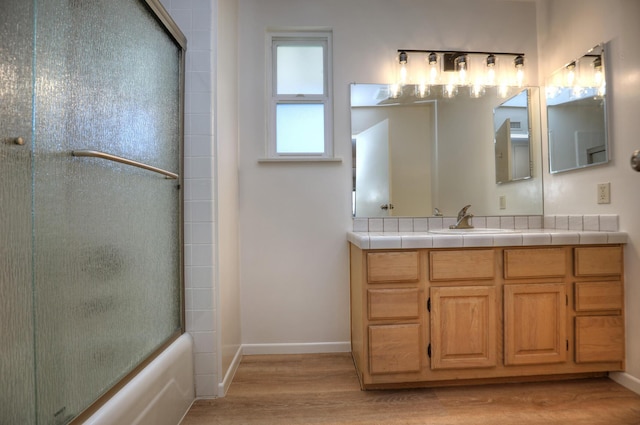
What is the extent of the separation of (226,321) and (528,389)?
1.57m

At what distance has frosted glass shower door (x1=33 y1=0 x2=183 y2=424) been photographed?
30.9 inches

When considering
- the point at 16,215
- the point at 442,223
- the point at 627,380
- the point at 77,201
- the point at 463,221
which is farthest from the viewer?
the point at 442,223

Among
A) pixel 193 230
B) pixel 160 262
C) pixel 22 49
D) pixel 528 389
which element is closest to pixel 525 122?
pixel 528 389

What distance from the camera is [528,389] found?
1558mm

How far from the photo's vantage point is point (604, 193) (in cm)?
165

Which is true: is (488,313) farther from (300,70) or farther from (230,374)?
(300,70)

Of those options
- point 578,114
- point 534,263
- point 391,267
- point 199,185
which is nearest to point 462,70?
point 578,114

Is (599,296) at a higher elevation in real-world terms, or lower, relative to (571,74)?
lower

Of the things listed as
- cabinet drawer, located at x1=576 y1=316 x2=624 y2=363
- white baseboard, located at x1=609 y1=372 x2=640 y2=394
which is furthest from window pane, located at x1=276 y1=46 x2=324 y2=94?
white baseboard, located at x1=609 y1=372 x2=640 y2=394

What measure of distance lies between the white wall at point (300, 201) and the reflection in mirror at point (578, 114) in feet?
3.50

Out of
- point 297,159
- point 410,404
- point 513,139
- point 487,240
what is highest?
point 513,139

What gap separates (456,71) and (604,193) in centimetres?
112

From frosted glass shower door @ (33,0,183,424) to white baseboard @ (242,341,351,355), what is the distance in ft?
2.42

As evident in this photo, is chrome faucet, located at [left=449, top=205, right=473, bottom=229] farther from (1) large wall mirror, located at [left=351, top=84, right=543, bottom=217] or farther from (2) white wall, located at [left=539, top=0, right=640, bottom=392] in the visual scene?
(2) white wall, located at [left=539, top=0, right=640, bottom=392]
